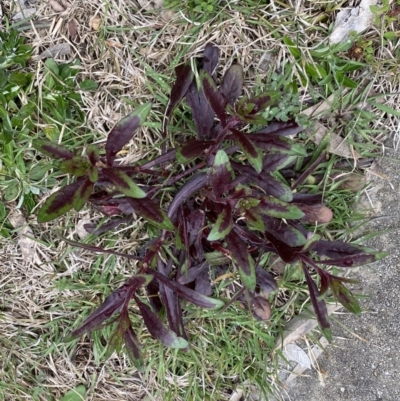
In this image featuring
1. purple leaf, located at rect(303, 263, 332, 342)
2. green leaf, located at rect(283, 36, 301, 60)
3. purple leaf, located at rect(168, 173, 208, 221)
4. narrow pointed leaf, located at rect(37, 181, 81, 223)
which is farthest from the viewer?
green leaf, located at rect(283, 36, 301, 60)

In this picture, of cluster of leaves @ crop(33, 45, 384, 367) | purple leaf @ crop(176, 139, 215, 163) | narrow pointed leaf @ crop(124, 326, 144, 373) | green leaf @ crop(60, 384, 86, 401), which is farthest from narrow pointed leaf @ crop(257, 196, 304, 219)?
green leaf @ crop(60, 384, 86, 401)

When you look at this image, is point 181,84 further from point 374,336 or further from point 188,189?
point 374,336

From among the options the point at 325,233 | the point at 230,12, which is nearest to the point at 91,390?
the point at 325,233

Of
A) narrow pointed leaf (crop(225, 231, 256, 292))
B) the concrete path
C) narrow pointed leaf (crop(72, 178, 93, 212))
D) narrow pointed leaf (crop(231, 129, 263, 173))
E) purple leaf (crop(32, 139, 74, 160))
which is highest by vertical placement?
purple leaf (crop(32, 139, 74, 160))

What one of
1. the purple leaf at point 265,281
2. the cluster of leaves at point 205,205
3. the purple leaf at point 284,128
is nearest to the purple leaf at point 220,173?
the cluster of leaves at point 205,205

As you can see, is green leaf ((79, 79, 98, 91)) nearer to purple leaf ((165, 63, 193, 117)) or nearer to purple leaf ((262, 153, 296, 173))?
purple leaf ((165, 63, 193, 117))

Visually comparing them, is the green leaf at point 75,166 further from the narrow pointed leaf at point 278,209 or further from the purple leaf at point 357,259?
the purple leaf at point 357,259

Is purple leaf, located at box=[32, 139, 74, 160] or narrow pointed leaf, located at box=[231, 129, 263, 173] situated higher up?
purple leaf, located at box=[32, 139, 74, 160]

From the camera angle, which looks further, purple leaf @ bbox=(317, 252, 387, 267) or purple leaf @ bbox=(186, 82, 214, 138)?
purple leaf @ bbox=(186, 82, 214, 138)
